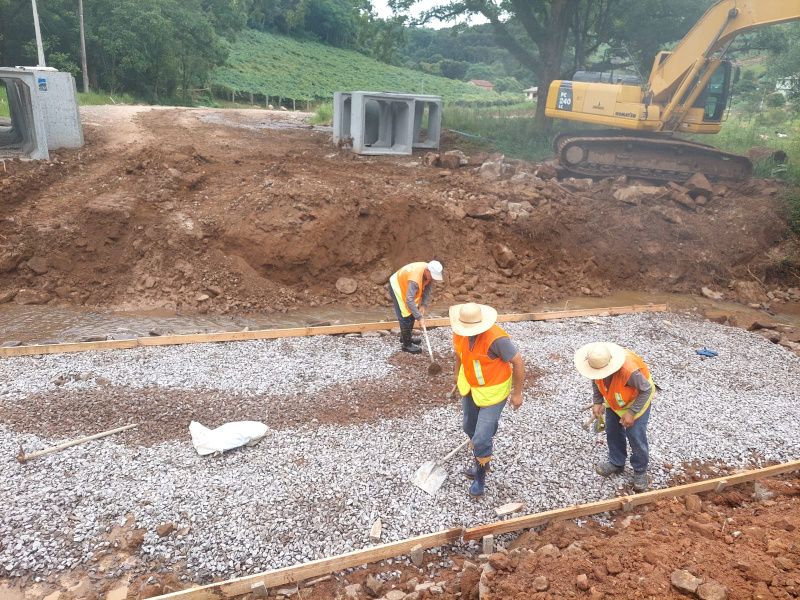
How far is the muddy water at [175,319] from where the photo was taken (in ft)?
30.0

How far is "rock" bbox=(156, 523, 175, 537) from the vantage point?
Answer: 448cm

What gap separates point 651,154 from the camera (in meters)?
14.3

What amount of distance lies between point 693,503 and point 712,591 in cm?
156

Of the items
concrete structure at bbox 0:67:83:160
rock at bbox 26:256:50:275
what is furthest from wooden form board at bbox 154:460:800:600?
concrete structure at bbox 0:67:83:160

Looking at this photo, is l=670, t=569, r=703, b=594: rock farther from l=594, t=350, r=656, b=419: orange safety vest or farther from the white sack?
the white sack

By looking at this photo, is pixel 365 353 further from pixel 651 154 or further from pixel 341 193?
pixel 651 154

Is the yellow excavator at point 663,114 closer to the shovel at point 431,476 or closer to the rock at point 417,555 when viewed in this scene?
the shovel at point 431,476

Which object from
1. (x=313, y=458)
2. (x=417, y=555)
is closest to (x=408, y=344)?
(x=313, y=458)

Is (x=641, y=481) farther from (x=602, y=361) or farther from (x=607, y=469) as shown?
(x=602, y=361)

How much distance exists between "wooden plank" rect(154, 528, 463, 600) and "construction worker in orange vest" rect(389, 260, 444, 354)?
Result: 10.8ft

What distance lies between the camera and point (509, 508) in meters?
4.94

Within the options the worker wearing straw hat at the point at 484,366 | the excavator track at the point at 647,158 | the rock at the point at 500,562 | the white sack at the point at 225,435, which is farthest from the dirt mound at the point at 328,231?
the rock at the point at 500,562

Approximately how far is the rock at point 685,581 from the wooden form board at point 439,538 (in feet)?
3.56

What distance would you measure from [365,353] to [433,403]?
1.62 metres
